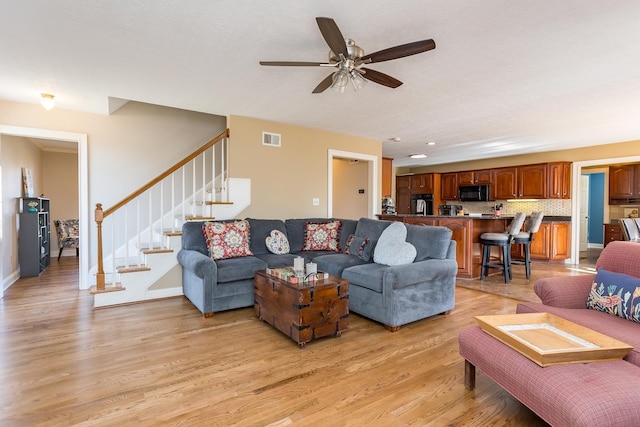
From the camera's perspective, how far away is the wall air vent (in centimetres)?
492

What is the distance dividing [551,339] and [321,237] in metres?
3.18

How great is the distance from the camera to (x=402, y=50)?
2162 millimetres

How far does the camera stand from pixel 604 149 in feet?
21.2

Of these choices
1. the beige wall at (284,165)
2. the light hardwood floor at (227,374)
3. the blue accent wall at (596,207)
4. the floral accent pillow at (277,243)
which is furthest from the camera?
the blue accent wall at (596,207)

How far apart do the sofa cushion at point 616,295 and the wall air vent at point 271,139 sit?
4.12 metres

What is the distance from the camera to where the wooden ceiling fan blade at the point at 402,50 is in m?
2.08

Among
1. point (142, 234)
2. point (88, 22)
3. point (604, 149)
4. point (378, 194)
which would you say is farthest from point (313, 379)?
point (604, 149)

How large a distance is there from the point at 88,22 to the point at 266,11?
128 cm

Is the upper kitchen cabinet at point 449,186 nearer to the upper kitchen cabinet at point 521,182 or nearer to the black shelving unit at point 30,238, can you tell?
the upper kitchen cabinet at point 521,182

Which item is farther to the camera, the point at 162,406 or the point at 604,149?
the point at 604,149

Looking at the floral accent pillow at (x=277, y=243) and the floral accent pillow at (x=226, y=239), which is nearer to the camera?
the floral accent pillow at (x=226, y=239)

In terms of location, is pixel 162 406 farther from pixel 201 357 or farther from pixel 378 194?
pixel 378 194

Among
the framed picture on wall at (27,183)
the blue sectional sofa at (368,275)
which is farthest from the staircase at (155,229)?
the framed picture on wall at (27,183)

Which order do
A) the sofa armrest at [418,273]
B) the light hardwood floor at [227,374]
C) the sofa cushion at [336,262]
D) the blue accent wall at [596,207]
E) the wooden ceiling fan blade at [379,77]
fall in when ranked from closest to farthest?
the light hardwood floor at [227,374]
the wooden ceiling fan blade at [379,77]
the sofa armrest at [418,273]
the sofa cushion at [336,262]
the blue accent wall at [596,207]
